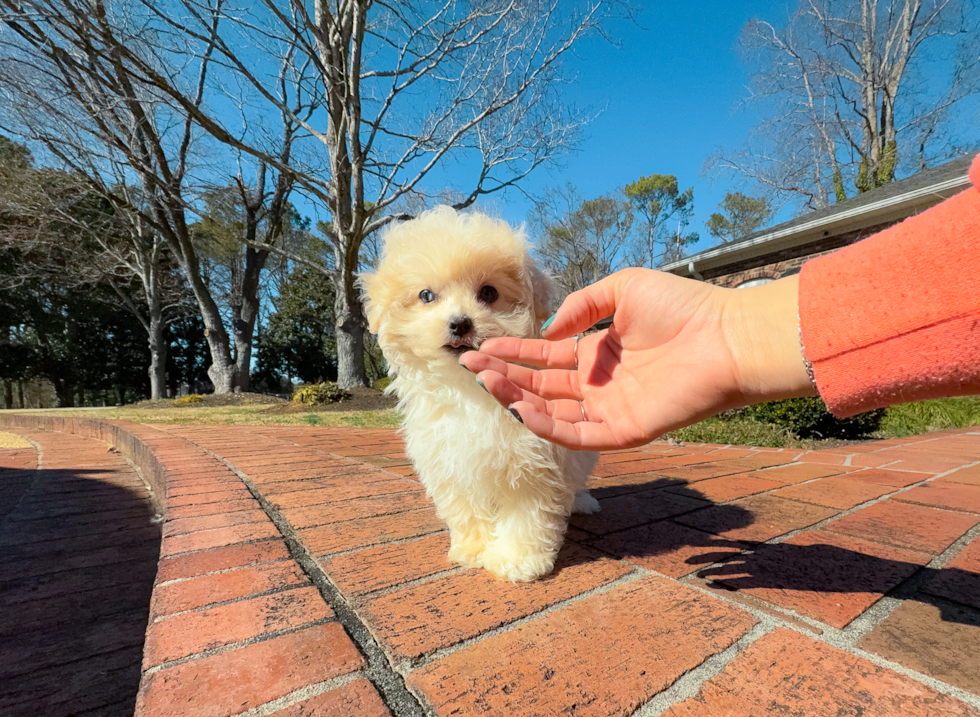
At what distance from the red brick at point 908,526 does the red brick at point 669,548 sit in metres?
0.61

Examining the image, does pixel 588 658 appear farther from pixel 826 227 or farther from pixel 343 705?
pixel 826 227

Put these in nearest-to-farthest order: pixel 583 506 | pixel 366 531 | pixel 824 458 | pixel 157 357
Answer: pixel 366 531
pixel 583 506
pixel 824 458
pixel 157 357

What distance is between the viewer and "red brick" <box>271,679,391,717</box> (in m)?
0.91

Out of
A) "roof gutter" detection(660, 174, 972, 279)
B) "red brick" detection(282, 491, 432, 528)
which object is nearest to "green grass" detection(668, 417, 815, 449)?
"red brick" detection(282, 491, 432, 528)

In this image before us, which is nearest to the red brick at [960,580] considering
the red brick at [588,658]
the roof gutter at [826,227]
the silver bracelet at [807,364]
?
the red brick at [588,658]

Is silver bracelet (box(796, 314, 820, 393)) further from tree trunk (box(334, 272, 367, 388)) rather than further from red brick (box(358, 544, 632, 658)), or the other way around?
tree trunk (box(334, 272, 367, 388))

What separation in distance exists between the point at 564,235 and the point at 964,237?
Result: 77.4 ft

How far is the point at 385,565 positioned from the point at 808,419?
6.65 m

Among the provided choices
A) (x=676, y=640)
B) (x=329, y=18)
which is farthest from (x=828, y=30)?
(x=676, y=640)

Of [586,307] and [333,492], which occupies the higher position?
[586,307]

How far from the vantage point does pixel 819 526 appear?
2.06 metres

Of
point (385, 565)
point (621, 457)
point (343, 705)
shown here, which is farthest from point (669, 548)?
point (621, 457)

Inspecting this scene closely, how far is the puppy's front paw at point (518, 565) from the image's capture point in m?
1.57

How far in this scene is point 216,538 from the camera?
1.72m
